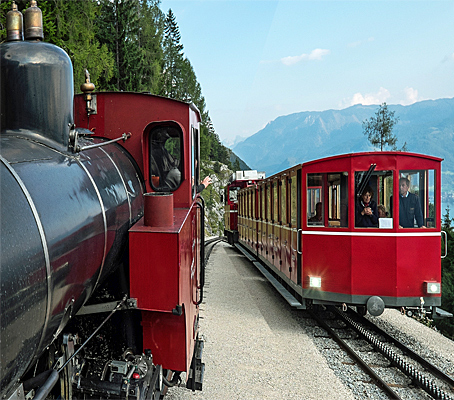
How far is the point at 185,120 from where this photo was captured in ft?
12.1

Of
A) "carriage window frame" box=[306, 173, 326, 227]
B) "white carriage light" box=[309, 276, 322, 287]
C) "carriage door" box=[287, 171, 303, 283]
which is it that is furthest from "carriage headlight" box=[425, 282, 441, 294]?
"carriage door" box=[287, 171, 303, 283]

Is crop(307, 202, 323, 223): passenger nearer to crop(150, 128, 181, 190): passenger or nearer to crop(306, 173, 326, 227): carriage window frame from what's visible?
crop(306, 173, 326, 227): carriage window frame

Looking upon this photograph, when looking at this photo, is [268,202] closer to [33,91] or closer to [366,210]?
[366,210]

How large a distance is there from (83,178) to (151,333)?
1431 mm

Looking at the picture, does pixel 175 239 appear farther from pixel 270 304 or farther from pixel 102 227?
pixel 270 304

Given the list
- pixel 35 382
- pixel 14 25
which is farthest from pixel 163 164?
pixel 35 382

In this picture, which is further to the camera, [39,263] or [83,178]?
[83,178]

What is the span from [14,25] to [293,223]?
20.5 ft

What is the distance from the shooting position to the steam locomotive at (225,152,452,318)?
6.30 m

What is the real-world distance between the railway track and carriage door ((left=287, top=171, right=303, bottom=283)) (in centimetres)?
119

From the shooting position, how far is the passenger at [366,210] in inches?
256

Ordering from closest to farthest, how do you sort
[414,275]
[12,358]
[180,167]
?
[12,358], [180,167], [414,275]

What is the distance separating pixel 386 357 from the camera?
5.82 meters

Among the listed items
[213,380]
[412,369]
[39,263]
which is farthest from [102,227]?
[412,369]
